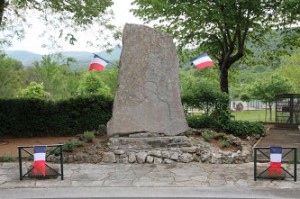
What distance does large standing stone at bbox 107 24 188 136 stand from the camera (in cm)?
1112

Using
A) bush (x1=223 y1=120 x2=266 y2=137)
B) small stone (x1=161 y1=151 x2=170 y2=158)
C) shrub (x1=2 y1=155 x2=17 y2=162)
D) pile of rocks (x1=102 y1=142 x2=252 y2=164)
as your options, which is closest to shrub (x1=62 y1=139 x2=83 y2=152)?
pile of rocks (x1=102 y1=142 x2=252 y2=164)

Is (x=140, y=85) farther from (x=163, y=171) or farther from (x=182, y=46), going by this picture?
(x=182, y=46)

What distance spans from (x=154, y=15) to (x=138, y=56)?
8.81m

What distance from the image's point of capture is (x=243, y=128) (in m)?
16.2

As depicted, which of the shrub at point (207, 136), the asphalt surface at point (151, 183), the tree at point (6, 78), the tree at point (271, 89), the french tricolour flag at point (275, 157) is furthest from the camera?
the tree at point (6, 78)

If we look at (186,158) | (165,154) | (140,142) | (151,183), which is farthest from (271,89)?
(151,183)

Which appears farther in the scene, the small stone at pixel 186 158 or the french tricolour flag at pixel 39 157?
the small stone at pixel 186 158

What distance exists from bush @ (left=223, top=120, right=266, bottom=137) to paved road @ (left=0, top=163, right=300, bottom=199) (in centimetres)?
565

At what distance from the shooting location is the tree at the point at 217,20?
1677 cm

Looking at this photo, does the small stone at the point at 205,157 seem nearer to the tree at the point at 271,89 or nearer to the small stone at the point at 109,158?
the small stone at the point at 109,158

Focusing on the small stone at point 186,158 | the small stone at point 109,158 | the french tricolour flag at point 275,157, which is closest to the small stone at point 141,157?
the small stone at point 109,158

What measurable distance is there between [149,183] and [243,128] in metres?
8.81

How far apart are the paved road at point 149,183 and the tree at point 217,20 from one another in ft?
29.0

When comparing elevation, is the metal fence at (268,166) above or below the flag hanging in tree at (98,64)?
below
